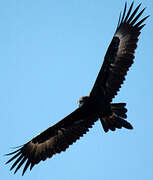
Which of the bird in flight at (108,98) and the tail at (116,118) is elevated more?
the bird in flight at (108,98)

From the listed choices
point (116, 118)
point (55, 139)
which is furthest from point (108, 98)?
point (55, 139)

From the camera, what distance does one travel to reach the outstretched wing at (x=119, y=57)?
1120cm

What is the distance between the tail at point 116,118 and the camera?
1096cm

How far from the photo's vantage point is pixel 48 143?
12398mm

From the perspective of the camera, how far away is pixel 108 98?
11359mm

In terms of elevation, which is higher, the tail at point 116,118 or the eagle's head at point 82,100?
the eagle's head at point 82,100

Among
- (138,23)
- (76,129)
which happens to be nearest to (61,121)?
(76,129)

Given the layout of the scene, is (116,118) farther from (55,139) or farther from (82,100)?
(55,139)

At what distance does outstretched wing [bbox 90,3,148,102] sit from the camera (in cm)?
1120

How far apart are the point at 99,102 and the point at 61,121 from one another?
1.43 m

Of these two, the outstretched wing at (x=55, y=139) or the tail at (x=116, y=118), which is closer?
the tail at (x=116, y=118)

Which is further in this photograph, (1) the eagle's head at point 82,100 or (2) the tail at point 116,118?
(1) the eagle's head at point 82,100

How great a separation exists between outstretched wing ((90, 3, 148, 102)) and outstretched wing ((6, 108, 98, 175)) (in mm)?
940

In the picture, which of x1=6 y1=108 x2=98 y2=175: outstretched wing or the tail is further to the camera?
x1=6 y1=108 x2=98 y2=175: outstretched wing
